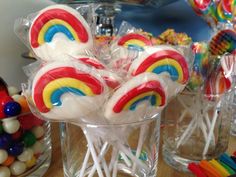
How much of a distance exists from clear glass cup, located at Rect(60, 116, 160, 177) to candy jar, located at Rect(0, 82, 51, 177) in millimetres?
52

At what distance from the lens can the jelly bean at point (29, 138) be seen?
0.50 m

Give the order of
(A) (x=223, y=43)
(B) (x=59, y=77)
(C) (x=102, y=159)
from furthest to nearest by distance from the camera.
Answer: (A) (x=223, y=43) < (C) (x=102, y=159) < (B) (x=59, y=77)

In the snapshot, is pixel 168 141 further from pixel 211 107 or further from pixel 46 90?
pixel 46 90

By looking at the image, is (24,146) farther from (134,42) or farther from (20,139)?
(134,42)

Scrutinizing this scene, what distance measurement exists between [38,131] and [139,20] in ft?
1.85

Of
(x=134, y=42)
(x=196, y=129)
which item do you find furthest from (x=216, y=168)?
(x=134, y=42)

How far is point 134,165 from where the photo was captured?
0.49m

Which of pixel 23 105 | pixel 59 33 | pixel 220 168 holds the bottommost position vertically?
pixel 220 168

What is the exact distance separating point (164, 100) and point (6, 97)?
23 centimetres

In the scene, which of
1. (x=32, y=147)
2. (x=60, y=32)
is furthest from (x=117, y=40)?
(x=32, y=147)

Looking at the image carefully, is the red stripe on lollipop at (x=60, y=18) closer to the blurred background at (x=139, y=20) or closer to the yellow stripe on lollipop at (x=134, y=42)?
the yellow stripe on lollipop at (x=134, y=42)

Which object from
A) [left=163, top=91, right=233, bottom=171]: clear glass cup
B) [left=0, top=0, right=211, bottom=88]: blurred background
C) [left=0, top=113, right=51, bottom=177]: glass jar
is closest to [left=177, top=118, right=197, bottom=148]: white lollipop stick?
→ [left=163, top=91, right=233, bottom=171]: clear glass cup

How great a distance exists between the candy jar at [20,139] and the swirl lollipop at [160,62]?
0.18 m

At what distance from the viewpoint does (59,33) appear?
435 mm
